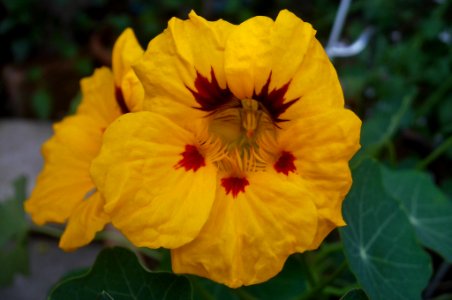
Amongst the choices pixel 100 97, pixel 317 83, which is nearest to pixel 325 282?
pixel 317 83

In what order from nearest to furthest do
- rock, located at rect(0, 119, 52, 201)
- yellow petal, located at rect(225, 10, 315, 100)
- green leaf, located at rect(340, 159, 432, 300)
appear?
yellow petal, located at rect(225, 10, 315, 100)
green leaf, located at rect(340, 159, 432, 300)
rock, located at rect(0, 119, 52, 201)

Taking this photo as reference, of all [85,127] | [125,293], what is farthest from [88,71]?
[125,293]

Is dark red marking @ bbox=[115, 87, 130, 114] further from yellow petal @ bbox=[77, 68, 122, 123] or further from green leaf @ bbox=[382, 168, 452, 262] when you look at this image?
green leaf @ bbox=[382, 168, 452, 262]

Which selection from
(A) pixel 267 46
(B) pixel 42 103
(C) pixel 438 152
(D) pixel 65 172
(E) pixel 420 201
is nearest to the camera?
(A) pixel 267 46

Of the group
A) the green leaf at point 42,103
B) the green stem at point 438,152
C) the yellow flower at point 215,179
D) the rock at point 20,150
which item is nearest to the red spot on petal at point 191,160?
the yellow flower at point 215,179

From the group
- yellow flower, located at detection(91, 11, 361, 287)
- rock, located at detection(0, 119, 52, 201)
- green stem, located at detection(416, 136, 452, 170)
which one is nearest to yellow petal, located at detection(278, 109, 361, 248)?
yellow flower, located at detection(91, 11, 361, 287)

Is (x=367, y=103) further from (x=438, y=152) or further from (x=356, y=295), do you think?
(x=356, y=295)
